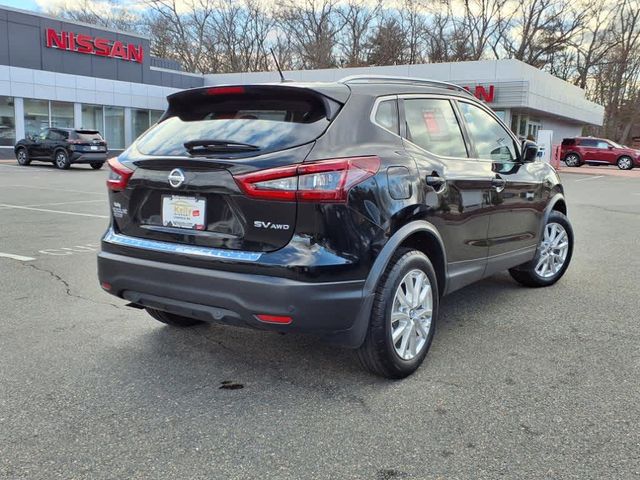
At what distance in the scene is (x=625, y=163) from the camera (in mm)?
33688

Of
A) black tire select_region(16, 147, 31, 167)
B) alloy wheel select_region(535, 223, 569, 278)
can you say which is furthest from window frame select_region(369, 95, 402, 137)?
black tire select_region(16, 147, 31, 167)

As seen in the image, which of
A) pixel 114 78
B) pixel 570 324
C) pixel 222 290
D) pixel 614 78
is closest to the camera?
pixel 222 290

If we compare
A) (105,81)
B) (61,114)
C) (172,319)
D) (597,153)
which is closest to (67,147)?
(61,114)

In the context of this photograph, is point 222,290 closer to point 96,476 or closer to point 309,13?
point 96,476

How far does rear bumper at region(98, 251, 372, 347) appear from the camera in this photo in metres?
3.05

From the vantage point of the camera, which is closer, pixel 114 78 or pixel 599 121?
pixel 114 78

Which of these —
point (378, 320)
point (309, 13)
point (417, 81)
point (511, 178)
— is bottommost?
→ point (378, 320)

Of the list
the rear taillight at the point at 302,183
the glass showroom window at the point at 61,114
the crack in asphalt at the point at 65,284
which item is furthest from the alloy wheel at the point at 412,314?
the glass showroom window at the point at 61,114

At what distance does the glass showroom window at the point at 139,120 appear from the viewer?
34.8m

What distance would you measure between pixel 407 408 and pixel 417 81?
88.3 inches

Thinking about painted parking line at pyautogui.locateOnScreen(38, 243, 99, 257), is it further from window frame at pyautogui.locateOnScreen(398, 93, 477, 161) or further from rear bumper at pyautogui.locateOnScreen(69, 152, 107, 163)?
rear bumper at pyautogui.locateOnScreen(69, 152, 107, 163)

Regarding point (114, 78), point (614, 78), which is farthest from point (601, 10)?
point (114, 78)

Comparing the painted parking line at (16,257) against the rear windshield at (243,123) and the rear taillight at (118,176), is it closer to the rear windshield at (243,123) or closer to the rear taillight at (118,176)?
the rear taillight at (118,176)

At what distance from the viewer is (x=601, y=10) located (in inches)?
2130
